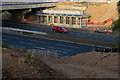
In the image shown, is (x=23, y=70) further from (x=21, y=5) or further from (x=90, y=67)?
(x=21, y=5)

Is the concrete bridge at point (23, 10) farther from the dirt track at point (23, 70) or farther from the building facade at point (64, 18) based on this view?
the dirt track at point (23, 70)

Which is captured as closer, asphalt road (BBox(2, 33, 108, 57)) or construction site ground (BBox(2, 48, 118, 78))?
construction site ground (BBox(2, 48, 118, 78))

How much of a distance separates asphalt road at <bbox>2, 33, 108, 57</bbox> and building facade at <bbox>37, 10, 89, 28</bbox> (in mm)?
19751

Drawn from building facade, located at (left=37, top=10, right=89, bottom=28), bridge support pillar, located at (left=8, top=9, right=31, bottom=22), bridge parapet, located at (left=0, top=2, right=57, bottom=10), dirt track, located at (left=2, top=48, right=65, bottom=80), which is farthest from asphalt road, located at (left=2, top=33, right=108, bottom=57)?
bridge support pillar, located at (left=8, top=9, right=31, bottom=22)

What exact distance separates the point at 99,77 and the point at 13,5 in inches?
1439

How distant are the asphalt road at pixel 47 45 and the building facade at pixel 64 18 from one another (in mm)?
19751

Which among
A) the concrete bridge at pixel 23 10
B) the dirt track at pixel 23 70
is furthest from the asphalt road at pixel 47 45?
the concrete bridge at pixel 23 10

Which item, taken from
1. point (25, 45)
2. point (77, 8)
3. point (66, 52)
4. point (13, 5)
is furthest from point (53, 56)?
point (77, 8)

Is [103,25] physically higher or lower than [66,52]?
higher

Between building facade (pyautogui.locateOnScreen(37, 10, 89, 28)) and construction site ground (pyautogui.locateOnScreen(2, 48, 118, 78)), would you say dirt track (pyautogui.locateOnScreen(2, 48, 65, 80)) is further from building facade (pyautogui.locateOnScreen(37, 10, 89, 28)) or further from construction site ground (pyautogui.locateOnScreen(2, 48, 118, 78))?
building facade (pyautogui.locateOnScreen(37, 10, 89, 28))

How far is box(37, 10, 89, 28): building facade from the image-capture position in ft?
176

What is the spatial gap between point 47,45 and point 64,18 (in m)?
25.2

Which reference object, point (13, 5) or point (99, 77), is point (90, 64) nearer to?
point (99, 77)

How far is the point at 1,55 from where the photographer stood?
1867cm
